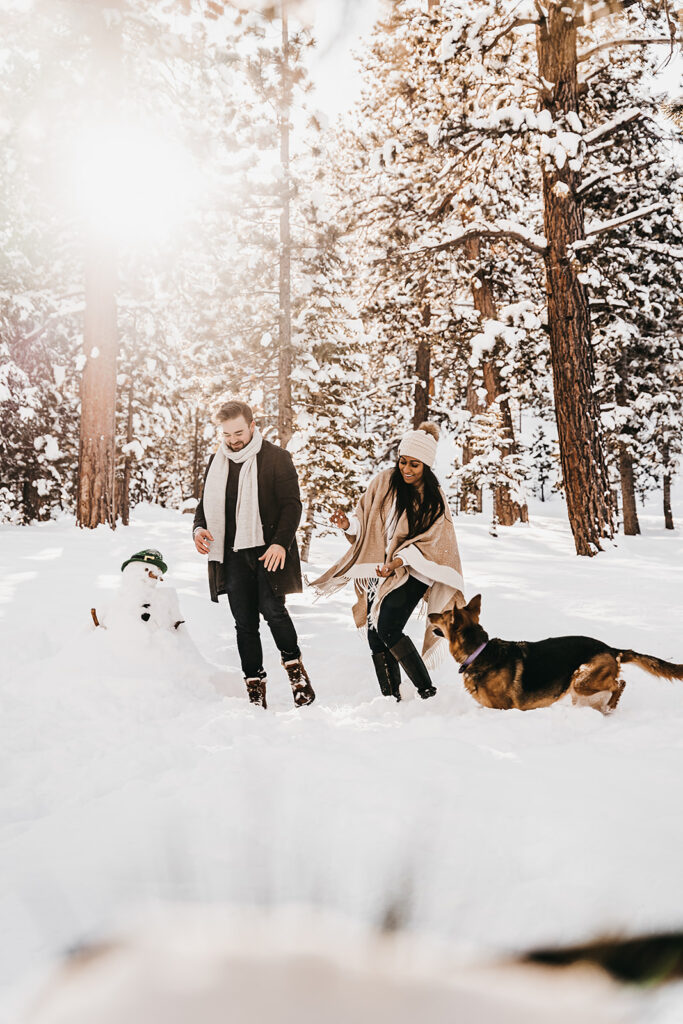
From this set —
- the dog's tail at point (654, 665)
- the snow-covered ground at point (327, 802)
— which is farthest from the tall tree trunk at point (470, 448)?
the dog's tail at point (654, 665)

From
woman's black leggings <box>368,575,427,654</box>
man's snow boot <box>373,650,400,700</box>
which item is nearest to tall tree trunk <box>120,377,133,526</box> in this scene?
man's snow boot <box>373,650,400,700</box>

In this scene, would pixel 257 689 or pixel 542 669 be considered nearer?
pixel 542 669

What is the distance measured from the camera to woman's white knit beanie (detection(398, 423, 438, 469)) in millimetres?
4398

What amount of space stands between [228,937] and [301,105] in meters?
14.3

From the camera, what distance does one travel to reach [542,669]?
3834 millimetres

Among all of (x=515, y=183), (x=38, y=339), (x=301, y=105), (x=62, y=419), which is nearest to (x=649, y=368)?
(x=515, y=183)

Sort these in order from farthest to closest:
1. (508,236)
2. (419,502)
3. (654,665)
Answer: (508,236), (419,502), (654,665)

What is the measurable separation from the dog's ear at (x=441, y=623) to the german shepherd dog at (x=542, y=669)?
0.08 metres

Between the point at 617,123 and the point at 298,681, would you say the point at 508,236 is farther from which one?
the point at 298,681

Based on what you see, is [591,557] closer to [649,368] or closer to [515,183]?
[515,183]

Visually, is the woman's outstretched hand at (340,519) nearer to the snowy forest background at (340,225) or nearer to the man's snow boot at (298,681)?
the man's snow boot at (298,681)

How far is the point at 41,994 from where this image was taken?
5.73ft

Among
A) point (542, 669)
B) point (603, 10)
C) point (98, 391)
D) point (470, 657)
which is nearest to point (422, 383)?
point (98, 391)

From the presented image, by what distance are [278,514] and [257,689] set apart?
4.24 feet
